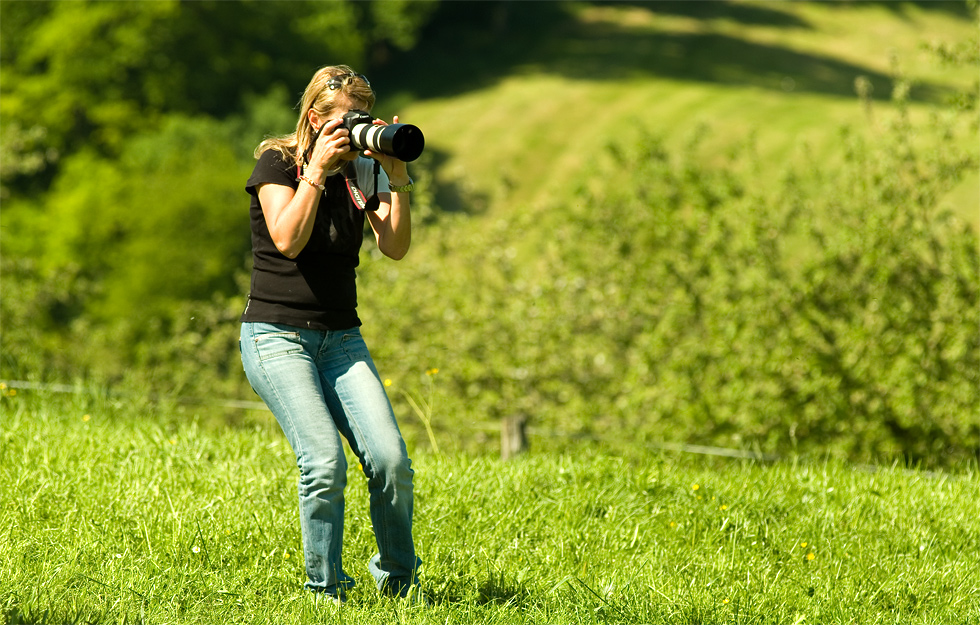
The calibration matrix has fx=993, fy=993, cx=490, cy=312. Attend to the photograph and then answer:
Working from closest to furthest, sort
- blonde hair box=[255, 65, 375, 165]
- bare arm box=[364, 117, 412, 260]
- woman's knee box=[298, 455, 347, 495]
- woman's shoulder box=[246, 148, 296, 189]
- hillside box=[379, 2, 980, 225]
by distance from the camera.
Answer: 1. woman's knee box=[298, 455, 347, 495]
2. woman's shoulder box=[246, 148, 296, 189]
3. blonde hair box=[255, 65, 375, 165]
4. bare arm box=[364, 117, 412, 260]
5. hillside box=[379, 2, 980, 225]

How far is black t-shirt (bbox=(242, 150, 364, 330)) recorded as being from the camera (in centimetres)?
332

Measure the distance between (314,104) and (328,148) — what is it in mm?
301

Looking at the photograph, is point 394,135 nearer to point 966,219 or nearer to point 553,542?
point 553,542

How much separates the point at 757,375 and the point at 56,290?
39.9ft

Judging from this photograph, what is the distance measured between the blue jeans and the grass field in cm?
16

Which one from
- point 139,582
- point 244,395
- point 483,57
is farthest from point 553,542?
point 483,57

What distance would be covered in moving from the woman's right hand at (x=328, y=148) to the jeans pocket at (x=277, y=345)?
0.53 metres

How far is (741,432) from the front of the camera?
9.24 m

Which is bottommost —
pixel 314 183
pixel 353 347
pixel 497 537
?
pixel 497 537

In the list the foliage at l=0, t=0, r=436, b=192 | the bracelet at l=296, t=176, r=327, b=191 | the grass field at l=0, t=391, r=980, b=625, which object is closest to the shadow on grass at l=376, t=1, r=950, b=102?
the foliage at l=0, t=0, r=436, b=192

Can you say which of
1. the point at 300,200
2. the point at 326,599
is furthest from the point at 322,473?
the point at 300,200

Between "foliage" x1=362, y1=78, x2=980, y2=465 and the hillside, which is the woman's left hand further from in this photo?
the hillside

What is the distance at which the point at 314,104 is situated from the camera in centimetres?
345

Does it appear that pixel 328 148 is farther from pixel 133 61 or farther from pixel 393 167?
pixel 133 61
